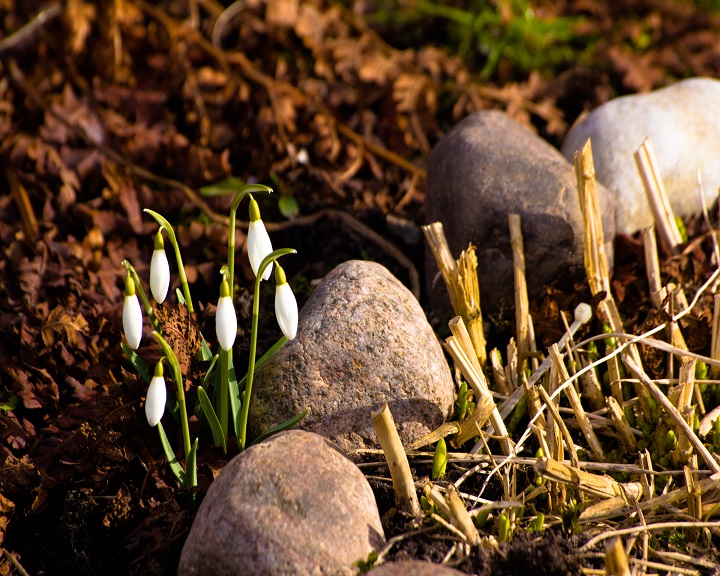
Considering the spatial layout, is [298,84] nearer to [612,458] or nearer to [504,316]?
[504,316]

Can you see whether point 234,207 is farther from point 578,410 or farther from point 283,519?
point 578,410

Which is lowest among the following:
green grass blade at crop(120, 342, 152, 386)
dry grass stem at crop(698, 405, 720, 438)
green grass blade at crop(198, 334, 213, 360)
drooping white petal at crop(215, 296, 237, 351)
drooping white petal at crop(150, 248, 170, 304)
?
dry grass stem at crop(698, 405, 720, 438)

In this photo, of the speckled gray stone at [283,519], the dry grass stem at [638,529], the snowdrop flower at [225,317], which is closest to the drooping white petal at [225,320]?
the snowdrop flower at [225,317]

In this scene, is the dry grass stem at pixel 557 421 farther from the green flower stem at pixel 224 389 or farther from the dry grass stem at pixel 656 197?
the dry grass stem at pixel 656 197

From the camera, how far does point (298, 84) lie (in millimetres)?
4754

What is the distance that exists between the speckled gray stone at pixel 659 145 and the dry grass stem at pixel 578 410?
136cm

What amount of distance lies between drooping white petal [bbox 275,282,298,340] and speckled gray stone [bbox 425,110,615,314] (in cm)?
133

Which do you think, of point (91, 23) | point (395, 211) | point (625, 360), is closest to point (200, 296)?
point (395, 211)

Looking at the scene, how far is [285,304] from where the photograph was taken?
7.37 ft

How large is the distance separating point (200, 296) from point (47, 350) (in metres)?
0.79

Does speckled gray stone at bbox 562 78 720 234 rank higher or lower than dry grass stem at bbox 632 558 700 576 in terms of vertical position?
higher

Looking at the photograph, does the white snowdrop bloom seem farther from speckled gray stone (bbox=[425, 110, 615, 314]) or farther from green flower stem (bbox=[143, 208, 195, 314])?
green flower stem (bbox=[143, 208, 195, 314])

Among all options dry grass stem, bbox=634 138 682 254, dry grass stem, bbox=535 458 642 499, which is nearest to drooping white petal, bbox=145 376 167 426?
dry grass stem, bbox=535 458 642 499

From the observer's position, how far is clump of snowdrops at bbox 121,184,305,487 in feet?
7.18
